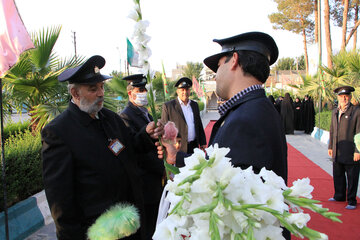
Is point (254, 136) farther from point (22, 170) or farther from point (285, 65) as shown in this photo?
point (285, 65)

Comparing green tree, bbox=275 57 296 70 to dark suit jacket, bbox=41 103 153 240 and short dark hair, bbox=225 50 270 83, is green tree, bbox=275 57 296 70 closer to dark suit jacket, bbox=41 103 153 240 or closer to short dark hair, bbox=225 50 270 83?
dark suit jacket, bbox=41 103 153 240

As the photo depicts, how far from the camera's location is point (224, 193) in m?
0.78

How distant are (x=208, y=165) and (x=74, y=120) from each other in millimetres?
1651

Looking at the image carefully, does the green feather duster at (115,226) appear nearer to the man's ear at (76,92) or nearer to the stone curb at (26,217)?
the man's ear at (76,92)

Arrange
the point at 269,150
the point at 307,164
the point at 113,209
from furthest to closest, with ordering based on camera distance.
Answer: the point at 307,164, the point at 113,209, the point at 269,150

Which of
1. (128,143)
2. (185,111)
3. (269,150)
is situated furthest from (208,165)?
(185,111)

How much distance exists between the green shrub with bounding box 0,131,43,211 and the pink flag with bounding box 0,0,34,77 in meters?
1.38

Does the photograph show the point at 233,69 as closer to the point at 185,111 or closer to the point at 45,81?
the point at 185,111

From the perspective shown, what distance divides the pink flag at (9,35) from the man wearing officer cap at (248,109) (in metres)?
2.36

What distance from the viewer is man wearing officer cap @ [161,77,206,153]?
17.7 feet

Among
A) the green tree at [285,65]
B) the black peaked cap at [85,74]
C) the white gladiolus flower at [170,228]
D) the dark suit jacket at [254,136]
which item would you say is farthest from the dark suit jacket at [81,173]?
the green tree at [285,65]

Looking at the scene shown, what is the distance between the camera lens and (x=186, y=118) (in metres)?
5.57

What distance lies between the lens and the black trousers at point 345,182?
4.93 meters

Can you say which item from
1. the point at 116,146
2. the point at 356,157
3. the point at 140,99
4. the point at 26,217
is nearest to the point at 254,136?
the point at 116,146
